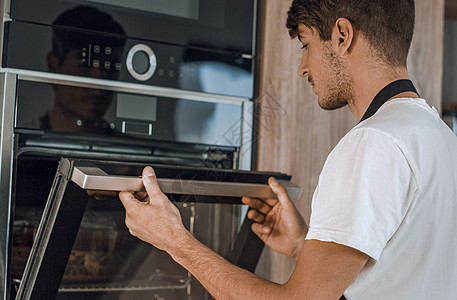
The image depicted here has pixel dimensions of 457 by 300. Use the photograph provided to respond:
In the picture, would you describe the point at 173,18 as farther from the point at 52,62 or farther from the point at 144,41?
the point at 52,62

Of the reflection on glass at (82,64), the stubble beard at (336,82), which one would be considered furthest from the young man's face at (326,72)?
the reflection on glass at (82,64)

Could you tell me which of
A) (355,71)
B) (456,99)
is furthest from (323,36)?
(456,99)

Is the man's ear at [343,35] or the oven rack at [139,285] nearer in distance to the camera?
the man's ear at [343,35]

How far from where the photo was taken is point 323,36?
1.03 m

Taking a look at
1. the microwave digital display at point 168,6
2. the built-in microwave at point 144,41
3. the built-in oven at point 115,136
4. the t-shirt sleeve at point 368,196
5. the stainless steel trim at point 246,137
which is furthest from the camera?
the stainless steel trim at point 246,137

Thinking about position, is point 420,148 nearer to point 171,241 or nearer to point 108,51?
point 171,241

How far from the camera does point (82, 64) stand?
121 centimetres

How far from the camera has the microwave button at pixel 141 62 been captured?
1.27 meters

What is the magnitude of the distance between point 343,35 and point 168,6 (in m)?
0.49

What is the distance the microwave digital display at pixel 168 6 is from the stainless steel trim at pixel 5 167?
28 cm

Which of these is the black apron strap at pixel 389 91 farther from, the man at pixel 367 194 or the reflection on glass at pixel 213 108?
the reflection on glass at pixel 213 108

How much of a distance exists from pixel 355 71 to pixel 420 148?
0.22 m

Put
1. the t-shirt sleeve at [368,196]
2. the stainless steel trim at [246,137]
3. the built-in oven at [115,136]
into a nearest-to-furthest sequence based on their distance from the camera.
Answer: the t-shirt sleeve at [368,196] < the built-in oven at [115,136] < the stainless steel trim at [246,137]

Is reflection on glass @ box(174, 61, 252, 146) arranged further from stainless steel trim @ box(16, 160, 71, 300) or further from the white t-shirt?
the white t-shirt
